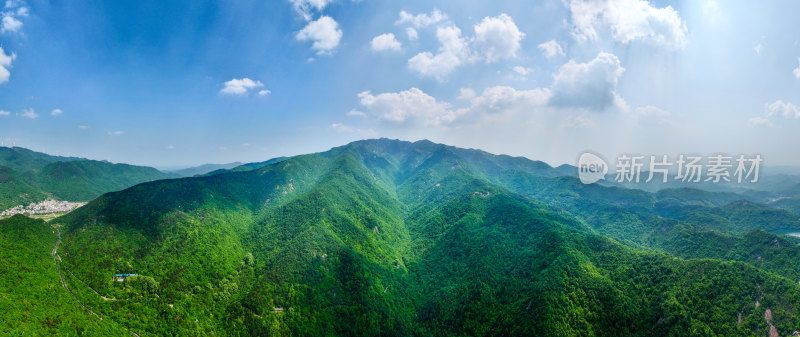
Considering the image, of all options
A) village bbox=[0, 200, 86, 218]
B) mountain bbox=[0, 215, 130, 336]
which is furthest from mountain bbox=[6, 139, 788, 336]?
village bbox=[0, 200, 86, 218]

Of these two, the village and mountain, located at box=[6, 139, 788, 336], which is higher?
the village

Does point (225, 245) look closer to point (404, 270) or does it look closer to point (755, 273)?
point (404, 270)

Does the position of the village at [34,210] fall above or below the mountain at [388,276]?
above

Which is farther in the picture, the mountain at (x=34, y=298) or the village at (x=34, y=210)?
the village at (x=34, y=210)

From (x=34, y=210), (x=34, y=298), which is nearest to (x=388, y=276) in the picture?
(x=34, y=298)

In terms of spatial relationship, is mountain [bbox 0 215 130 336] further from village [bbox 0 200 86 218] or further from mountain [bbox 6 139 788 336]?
village [bbox 0 200 86 218]

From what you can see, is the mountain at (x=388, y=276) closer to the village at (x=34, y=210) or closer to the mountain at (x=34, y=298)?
the mountain at (x=34, y=298)

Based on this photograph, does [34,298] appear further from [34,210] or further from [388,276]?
[34,210]

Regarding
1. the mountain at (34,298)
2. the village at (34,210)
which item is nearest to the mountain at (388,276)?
the mountain at (34,298)

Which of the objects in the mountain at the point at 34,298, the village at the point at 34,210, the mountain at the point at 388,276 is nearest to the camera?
the mountain at the point at 34,298

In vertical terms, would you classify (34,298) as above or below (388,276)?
above

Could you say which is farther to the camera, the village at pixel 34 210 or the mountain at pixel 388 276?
the village at pixel 34 210

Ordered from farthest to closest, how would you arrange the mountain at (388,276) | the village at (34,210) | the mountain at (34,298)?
1. the village at (34,210)
2. the mountain at (388,276)
3. the mountain at (34,298)
